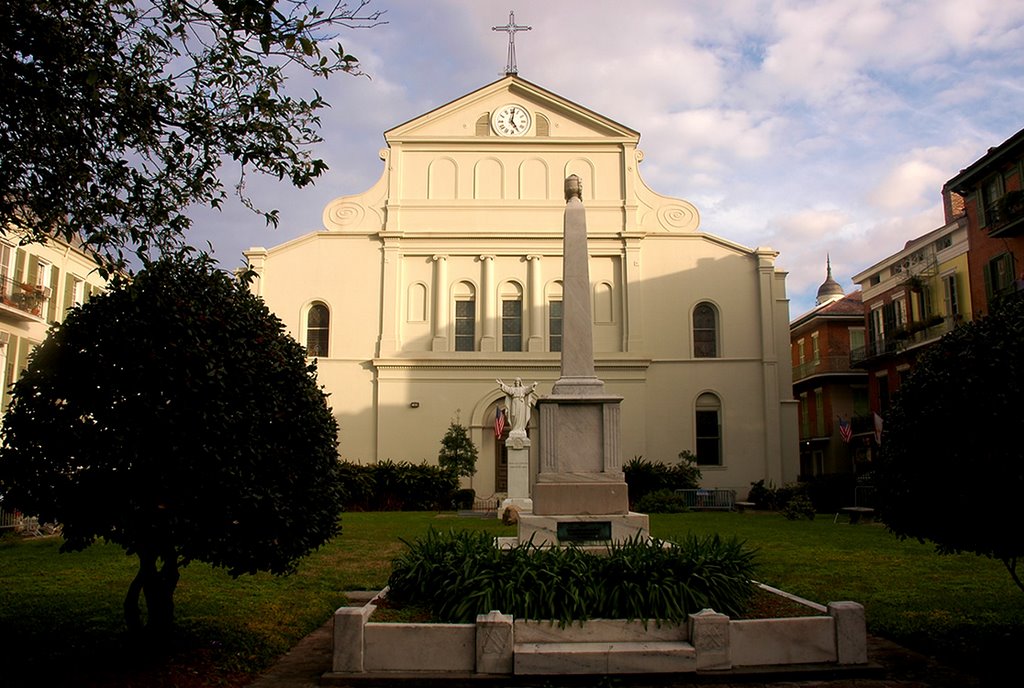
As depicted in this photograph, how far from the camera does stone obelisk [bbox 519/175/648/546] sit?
1027cm

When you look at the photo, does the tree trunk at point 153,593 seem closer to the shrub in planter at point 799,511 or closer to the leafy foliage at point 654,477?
the shrub in planter at point 799,511

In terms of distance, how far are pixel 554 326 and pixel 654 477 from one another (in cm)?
712

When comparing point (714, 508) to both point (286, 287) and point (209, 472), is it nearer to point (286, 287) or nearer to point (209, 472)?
point (286, 287)

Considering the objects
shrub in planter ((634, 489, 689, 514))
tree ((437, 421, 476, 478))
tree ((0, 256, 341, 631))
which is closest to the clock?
tree ((437, 421, 476, 478))

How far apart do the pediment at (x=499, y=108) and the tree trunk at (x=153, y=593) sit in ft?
91.9

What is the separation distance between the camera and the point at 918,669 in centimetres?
757

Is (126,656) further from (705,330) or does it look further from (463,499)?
(705,330)

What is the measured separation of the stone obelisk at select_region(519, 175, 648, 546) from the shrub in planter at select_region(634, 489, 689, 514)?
1775cm

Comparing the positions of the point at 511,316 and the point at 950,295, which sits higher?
the point at 950,295

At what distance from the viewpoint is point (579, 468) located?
10.7 meters

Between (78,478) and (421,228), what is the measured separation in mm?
27014

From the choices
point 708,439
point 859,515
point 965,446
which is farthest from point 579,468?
point 708,439

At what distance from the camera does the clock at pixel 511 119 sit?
113 feet

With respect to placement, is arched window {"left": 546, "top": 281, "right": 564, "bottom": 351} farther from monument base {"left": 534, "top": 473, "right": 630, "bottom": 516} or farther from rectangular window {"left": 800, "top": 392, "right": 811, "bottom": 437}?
monument base {"left": 534, "top": 473, "right": 630, "bottom": 516}
